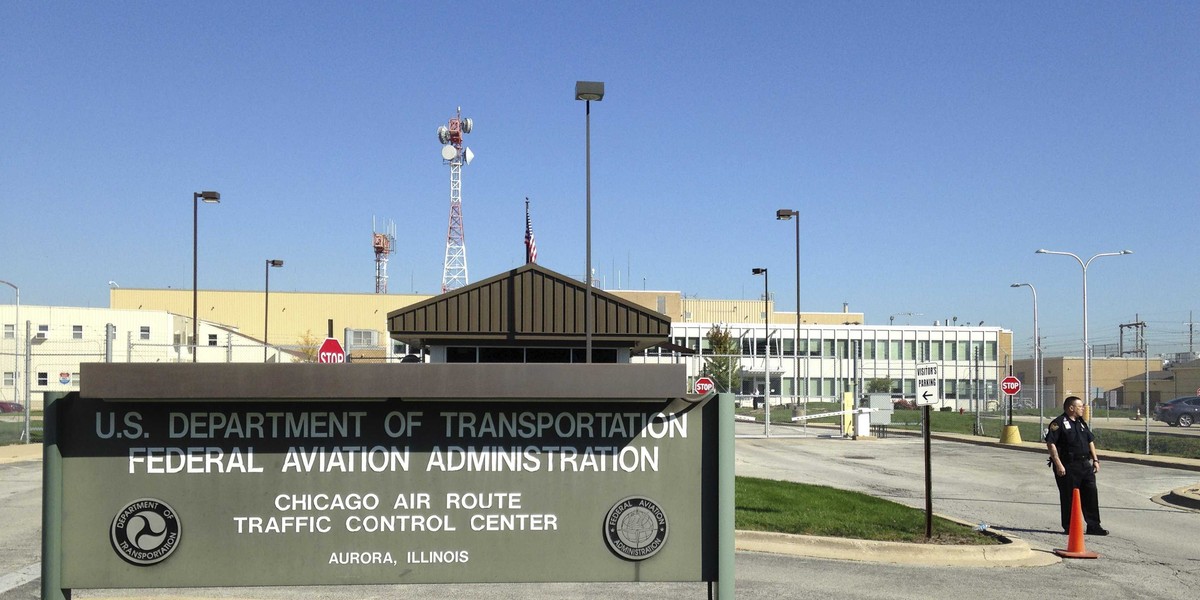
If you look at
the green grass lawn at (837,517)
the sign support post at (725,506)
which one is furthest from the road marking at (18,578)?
the green grass lawn at (837,517)

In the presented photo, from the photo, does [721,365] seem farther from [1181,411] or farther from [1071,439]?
[1071,439]

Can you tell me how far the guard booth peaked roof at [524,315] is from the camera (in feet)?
65.4

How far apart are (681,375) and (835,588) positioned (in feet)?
17.0

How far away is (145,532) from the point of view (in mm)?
4988

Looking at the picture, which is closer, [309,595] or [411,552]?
[411,552]

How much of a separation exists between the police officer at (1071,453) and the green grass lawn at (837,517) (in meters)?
1.37

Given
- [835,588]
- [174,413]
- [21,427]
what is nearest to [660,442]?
[174,413]

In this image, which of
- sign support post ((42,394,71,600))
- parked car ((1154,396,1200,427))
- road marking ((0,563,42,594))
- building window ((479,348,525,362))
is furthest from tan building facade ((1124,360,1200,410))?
sign support post ((42,394,71,600))

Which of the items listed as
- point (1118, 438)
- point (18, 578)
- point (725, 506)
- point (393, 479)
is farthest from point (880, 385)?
point (393, 479)

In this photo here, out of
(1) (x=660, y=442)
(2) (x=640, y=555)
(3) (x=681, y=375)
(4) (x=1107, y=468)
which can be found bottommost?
(4) (x=1107, y=468)

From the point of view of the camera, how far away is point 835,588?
9.23 m

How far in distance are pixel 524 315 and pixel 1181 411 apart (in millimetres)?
39178

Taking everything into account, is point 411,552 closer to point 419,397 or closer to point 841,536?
point 419,397

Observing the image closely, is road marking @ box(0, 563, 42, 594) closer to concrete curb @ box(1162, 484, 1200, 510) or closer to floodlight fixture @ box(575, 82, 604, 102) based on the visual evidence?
floodlight fixture @ box(575, 82, 604, 102)
